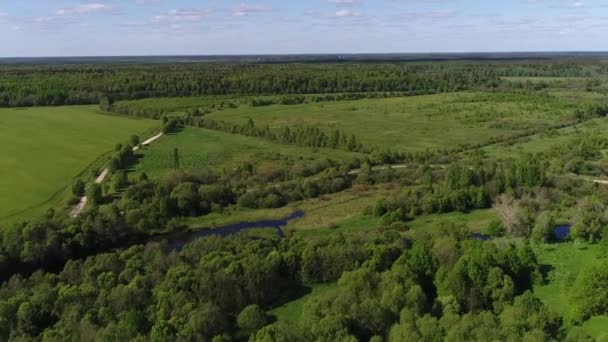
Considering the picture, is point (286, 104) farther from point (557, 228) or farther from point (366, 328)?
point (366, 328)

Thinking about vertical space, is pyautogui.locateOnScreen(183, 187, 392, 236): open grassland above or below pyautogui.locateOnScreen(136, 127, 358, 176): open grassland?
below

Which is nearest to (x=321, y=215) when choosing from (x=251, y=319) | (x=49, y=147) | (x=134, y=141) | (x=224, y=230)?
(x=224, y=230)

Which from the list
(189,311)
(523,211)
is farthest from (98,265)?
(523,211)

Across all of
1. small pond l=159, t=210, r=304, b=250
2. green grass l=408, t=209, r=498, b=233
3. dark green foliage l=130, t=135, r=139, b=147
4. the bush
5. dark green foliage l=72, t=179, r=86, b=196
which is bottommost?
small pond l=159, t=210, r=304, b=250

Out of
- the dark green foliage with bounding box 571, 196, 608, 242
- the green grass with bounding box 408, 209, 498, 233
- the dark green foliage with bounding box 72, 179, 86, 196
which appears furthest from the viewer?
the dark green foliage with bounding box 72, 179, 86, 196

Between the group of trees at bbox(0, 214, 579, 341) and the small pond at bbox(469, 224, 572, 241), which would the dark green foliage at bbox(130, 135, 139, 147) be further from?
the small pond at bbox(469, 224, 572, 241)

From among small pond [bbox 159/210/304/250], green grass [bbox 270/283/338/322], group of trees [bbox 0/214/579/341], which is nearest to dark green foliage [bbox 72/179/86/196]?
small pond [bbox 159/210/304/250]

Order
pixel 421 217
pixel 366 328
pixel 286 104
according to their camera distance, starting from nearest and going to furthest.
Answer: pixel 366 328
pixel 421 217
pixel 286 104
